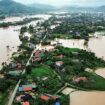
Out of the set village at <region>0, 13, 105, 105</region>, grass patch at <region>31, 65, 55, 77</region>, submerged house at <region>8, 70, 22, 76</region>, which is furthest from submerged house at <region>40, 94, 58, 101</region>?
submerged house at <region>8, 70, 22, 76</region>

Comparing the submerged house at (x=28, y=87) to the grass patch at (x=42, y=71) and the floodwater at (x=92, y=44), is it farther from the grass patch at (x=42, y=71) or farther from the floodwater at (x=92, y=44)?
the floodwater at (x=92, y=44)

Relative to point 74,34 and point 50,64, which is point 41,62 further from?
point 74,34

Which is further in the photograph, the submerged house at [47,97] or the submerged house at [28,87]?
the submerged house at [28,87]

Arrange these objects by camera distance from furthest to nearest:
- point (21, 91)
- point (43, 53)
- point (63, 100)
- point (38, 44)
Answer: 1. point (38, 44)
2. point (43, 53)
3. point (21, 91)
4. point (63, 100)

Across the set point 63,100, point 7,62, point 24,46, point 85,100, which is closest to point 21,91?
point 63,100

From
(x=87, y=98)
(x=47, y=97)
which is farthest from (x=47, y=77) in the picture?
(x=87, y=98)

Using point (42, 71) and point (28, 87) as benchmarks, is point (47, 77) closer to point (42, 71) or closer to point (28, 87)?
point (42, 71)

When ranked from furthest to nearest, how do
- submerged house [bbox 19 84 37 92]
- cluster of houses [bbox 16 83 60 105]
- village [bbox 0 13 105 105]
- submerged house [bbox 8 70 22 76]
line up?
submerged house [bbox 8 70 22 76] → submerged house [bbox 19 84 37 92] → village [bbox 0 13 105 105] → cluster of houses [bbox 16 83 60 105]

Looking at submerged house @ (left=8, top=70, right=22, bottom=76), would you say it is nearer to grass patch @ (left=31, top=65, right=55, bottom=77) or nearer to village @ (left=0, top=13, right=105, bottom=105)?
village @ (left=0, top=13, right=105, bottom=105)

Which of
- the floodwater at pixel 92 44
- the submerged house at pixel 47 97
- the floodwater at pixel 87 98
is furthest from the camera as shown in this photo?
the floodwater at pixel 92 44

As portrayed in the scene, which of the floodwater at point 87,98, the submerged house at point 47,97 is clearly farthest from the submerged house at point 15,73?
the floodwater at point 87,98

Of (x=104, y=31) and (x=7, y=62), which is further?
(x=104, y=31)
